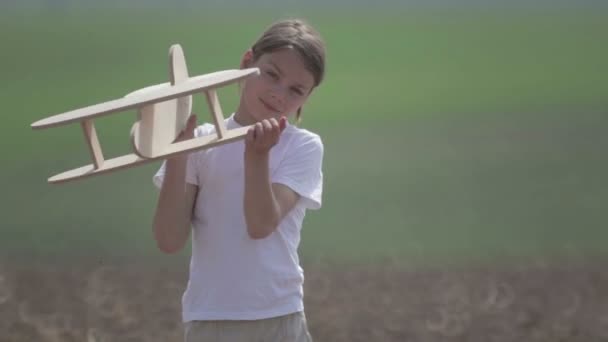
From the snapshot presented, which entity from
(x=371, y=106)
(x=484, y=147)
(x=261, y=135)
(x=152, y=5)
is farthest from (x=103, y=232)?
(x=261, y=135)

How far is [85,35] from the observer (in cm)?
297

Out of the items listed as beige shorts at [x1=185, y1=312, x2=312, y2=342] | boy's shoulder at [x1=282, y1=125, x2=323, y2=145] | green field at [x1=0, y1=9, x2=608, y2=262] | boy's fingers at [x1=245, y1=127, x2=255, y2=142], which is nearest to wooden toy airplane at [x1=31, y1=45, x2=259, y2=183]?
boy's fingers at [x1=245, y1=127, x2=255, y2=142]

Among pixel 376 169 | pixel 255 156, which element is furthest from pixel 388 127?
pixel 255 156

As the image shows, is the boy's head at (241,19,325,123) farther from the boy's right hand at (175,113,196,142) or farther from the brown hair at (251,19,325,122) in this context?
the boy's right hand at (175,113,196,142)

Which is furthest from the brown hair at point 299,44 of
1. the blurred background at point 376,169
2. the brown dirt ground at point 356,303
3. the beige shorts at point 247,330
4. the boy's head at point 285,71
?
the brown dirt ground at point 356,303

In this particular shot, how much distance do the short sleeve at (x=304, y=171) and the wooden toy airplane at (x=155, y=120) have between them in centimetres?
24

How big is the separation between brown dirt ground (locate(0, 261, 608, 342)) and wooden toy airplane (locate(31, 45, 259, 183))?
127 centimetres

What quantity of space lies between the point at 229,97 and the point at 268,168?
1243 mm

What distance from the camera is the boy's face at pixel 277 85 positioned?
192 centimetres

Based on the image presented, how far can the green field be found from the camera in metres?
2.96

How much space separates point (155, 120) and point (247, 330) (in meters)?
0.45

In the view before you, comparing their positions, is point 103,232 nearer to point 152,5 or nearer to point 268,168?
point 152,5

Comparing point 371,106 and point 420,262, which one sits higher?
point 371,106

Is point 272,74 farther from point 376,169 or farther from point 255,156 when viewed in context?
point 376,169
